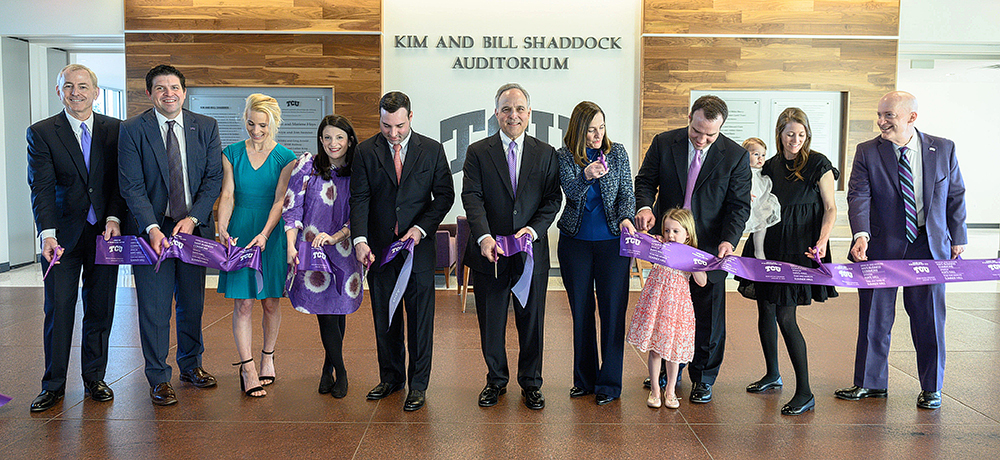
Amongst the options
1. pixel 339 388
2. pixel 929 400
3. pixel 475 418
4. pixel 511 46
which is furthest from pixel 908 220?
pixel 511 46

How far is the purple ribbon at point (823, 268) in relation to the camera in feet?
12.1

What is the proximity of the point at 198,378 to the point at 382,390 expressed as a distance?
3.88ft

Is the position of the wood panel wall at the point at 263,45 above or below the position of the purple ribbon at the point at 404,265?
above

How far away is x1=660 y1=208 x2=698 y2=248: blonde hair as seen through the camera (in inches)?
148

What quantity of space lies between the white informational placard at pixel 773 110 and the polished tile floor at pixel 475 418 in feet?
14.3

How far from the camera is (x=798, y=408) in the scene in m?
3.74

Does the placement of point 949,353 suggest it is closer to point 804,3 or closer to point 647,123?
point 647,123

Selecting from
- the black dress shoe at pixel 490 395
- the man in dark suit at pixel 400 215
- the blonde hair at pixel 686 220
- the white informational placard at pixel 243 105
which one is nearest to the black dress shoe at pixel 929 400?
the blonde hair at pixel 686 220

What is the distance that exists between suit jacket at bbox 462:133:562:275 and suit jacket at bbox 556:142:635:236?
0.28 ft

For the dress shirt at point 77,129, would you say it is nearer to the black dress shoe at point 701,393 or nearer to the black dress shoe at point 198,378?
the black dress shoe at point 198,378

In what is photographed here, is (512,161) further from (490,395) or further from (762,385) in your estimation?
(762,385)

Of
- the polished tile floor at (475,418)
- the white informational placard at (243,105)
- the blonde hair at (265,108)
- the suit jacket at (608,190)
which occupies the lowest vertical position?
the polished tile floor at (475,418)

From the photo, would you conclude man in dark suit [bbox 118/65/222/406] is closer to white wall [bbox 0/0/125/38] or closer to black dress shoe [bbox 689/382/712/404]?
black dress shoe [bbox 689/382/712/404]

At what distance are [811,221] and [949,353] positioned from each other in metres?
2.27
